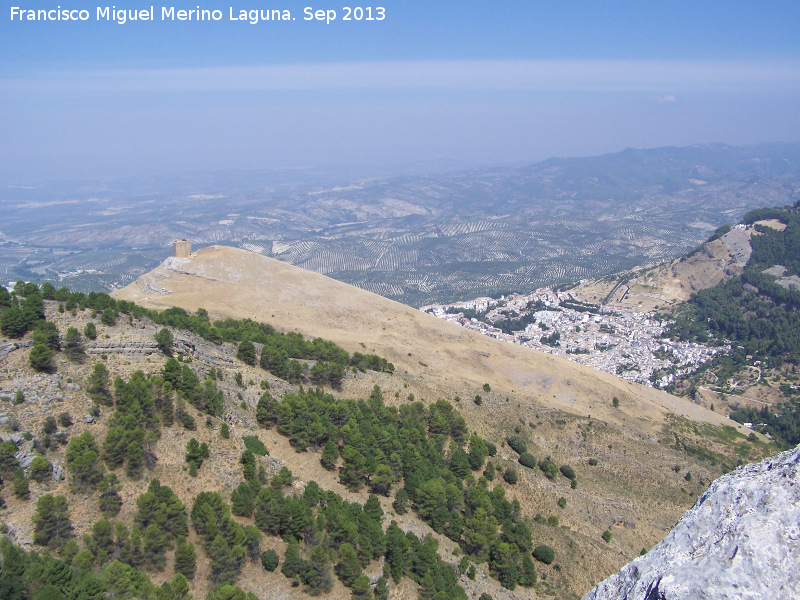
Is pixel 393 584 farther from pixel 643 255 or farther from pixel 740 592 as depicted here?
pixel 643 255

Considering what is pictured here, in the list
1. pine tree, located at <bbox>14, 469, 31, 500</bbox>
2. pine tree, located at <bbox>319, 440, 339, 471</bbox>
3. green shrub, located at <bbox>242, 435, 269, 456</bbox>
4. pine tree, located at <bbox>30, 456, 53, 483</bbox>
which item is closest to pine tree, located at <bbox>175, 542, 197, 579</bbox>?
pine tree, located at <bbox>14, 469, 31, 500</bbox>

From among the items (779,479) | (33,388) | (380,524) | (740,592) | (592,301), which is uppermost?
(779,479)

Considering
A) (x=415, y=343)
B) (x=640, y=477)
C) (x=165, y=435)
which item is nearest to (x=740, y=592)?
(x=165, y=435)

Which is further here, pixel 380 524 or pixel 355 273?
pixel 355 273

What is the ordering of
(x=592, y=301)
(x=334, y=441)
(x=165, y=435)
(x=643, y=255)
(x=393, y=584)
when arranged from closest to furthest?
(x=393, y=584), (x=165, y=435), (x=334, y=441), (x=592, y=301), (x=643, y=255)

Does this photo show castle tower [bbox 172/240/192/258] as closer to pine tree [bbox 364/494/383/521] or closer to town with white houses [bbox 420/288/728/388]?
pine tree [bbox 364/494/383/521]

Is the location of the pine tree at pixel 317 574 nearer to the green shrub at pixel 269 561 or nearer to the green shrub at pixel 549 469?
the green shrub at pixel 269 561

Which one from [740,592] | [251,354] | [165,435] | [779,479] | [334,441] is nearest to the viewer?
[740,592]
